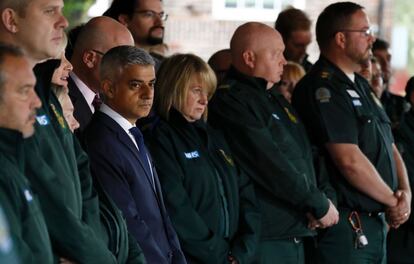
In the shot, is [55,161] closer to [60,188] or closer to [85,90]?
[60,188]

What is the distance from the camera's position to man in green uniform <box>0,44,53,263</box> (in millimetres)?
3223

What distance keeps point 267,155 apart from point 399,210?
1.21 meters

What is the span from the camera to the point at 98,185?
14.0 ft

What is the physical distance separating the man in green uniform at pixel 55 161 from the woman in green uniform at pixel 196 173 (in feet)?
3.24

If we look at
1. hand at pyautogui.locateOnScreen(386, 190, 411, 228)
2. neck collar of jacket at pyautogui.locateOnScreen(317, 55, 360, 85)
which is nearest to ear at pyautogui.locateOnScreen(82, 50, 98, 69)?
neck collar of jacket at pyautogui.locateOnScreen(317, 55, 360, 85)

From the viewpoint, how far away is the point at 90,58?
17.2ft

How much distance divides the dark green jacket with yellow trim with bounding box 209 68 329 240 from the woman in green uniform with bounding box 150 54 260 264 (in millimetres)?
281

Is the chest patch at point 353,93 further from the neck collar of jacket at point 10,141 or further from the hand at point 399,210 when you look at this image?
the neck collar of jacket at point 10,141

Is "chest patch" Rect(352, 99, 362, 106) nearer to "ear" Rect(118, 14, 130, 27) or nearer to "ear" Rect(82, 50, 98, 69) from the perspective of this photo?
"ear" Rect(118, 14, 130, 27)

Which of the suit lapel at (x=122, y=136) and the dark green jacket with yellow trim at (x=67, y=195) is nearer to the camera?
the dark green jacket with yellow trim at (x=67, y=195)

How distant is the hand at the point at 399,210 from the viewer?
6.41m

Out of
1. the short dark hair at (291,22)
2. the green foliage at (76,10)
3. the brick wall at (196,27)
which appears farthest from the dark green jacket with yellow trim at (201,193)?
the green foliage at (76,10)

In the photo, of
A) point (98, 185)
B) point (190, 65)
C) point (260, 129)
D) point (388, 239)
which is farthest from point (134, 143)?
point (388, 239)

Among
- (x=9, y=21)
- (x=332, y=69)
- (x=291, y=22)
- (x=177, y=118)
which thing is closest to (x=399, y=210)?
(x=332, y=69)
